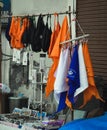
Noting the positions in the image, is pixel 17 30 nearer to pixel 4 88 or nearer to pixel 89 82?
pixel 4 88

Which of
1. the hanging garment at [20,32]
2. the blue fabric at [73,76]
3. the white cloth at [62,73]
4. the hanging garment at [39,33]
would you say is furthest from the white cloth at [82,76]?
the hanging garment at [20,32]

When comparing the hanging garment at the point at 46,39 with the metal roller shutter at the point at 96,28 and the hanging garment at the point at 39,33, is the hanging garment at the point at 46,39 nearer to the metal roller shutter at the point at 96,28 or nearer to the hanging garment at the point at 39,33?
the hanging garment at the point at 39,33

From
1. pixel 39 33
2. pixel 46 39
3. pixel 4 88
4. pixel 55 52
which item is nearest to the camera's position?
pixel 55 52

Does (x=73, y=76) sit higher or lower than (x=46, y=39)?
lower

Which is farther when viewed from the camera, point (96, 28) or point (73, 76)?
point (96, 28)

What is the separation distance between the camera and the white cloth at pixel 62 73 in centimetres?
377

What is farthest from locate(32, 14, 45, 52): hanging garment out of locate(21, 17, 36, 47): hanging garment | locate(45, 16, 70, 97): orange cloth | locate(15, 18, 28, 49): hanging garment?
locate(45, 16, 70, 97): orange cloth

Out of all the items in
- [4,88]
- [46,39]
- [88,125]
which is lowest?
[88,125]

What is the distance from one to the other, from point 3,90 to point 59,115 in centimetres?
124

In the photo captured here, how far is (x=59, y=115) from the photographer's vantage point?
196 inches

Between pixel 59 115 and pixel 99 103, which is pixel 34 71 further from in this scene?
pixel 99 103

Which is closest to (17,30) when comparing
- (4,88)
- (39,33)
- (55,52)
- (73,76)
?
(39,33)

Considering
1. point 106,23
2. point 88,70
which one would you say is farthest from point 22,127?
point 106,23

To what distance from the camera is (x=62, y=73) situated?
3.78 meters
